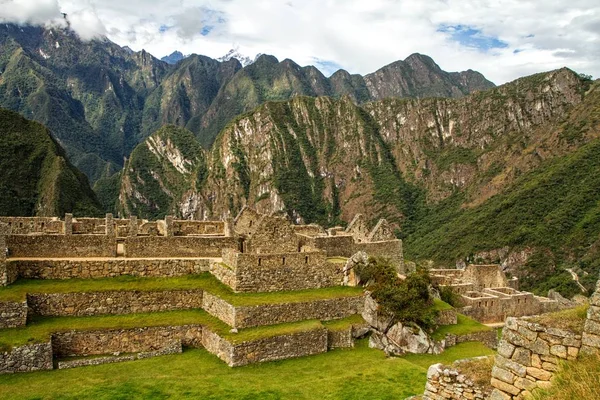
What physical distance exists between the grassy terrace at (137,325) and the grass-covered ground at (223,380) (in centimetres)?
83

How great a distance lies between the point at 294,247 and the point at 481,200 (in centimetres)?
17184

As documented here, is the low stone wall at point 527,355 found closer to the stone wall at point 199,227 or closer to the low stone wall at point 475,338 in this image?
the low stone wall at point 475,338

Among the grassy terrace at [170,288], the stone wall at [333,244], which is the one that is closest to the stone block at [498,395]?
the grassy terrace at [170,288]

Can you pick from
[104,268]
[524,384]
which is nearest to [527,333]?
[524,384]

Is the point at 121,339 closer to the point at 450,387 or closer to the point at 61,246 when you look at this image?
the point at 61,246

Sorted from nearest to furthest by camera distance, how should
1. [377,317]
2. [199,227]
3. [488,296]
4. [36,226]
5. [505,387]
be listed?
[505,387]
[377,317]
[199,227]
[36,226]
[488,296]

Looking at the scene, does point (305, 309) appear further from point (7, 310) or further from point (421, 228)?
point (421, 228)

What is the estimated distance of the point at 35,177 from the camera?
125750 millimetres

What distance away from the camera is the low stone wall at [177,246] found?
1773 cm

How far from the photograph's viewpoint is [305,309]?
1584cm

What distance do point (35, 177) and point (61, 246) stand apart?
12365 centimetres


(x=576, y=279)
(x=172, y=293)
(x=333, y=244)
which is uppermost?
(x=333, y=244)

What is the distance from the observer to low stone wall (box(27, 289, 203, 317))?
14337 mm

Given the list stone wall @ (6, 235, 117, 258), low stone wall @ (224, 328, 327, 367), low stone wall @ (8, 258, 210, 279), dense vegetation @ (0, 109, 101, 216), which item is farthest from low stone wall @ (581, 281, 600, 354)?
dense vegetation @ (0, 109, 101, 216)
